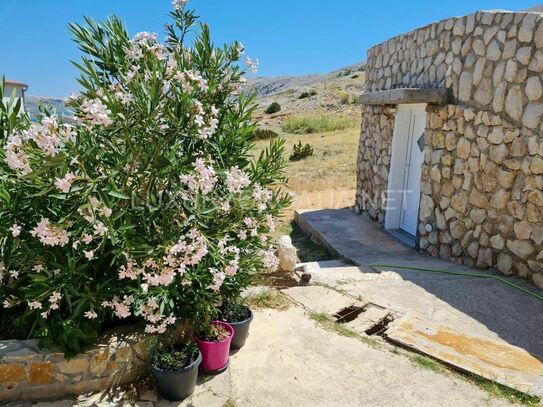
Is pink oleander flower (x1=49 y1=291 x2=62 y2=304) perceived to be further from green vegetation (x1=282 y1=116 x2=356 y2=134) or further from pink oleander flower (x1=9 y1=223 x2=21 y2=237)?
green vegetation (x1=282 y1=116 x2=356 y2=134)

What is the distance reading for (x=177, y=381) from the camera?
299 centimetres

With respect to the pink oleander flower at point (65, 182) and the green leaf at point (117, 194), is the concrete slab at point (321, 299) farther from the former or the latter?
the pink oleander flower at point (65, 182)

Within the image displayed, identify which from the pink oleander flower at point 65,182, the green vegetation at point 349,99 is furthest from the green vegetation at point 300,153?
the green vegetation at point 349,99

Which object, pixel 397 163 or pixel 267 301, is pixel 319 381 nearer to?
pixel 267 301

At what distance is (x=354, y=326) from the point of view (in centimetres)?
415

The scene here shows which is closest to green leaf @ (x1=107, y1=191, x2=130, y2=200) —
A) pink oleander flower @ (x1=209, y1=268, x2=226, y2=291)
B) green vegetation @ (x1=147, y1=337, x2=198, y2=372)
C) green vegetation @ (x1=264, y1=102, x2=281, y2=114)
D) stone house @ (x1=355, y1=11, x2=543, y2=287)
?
pink oleander flower @ (x1=209, y1=268, x2=226, y2=291)

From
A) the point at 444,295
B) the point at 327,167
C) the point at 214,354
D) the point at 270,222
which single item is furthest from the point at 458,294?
the point at 327,167

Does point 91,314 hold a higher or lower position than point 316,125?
lower

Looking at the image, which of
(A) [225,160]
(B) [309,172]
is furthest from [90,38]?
(B) [309,172]

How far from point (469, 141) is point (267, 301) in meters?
3.31

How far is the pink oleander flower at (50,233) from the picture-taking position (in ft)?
7.95

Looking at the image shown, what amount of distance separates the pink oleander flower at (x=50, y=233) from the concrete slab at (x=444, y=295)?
3.19m

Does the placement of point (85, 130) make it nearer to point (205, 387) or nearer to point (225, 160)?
point (225, 160)

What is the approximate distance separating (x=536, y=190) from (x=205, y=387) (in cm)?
388
